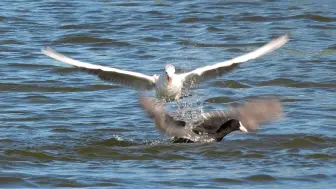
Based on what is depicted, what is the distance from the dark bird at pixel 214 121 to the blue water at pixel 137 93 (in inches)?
6.1

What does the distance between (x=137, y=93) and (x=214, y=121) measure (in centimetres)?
278

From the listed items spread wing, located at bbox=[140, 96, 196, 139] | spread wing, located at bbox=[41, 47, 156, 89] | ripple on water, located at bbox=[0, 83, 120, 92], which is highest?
ripple on water, located at bbox=[0, 83, 120, 92]

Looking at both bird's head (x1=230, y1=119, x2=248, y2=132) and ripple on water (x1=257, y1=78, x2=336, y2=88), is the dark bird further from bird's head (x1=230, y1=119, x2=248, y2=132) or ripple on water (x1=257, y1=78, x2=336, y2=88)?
ripple on water (x1=257, y1=78, x2=336, y2=88)

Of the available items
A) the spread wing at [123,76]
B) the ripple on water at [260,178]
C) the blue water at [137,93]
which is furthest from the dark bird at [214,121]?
the ripple on water at [260,178]

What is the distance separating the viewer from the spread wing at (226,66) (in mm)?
11781

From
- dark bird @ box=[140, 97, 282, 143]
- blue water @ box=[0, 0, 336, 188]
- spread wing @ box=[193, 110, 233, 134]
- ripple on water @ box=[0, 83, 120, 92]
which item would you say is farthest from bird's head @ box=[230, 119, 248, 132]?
ripple on water @ box=[0, 83, 120, 92]

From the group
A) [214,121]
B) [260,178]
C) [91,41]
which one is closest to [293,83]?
[214,121]

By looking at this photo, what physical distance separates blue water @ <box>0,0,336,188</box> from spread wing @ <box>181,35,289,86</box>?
2.66 ft

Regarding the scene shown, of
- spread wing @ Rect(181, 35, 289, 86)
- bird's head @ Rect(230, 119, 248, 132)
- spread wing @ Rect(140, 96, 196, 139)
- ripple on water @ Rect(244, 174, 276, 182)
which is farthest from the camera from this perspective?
spread wing @ Rect(181, 35, 289, 86)

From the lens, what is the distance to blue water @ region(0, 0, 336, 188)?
997cm

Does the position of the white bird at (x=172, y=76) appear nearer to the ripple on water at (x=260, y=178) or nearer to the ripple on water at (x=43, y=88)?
the ripple on water at (x=260, y=178)

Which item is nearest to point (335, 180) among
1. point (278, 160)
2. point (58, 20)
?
point (278, 160)

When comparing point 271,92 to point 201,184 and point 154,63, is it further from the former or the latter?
point 201,184

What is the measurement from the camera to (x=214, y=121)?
11.8m
